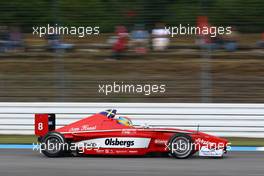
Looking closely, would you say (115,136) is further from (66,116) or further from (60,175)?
(66,116)

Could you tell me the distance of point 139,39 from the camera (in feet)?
42.0

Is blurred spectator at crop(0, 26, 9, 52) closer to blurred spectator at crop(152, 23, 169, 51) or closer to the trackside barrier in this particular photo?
the trackside barrier

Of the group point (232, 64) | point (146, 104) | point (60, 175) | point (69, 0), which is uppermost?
point (69, 0)

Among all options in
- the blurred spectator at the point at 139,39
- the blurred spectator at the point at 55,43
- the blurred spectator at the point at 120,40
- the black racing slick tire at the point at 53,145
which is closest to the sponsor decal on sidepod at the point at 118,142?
the black racing slick tire at the point at 53,145

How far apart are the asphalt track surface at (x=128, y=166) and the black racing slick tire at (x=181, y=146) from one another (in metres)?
0.11

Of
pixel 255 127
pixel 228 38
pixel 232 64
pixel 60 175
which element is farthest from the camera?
pixel 232 64

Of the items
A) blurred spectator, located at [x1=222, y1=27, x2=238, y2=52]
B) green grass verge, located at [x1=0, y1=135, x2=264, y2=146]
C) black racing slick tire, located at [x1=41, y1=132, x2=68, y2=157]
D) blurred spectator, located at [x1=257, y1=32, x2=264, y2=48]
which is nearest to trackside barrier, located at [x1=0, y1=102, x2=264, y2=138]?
green grass verge, located at [x1=0, y1=135, x2=264, y2=146]

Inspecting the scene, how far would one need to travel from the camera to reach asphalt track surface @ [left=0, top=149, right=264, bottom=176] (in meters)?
7.65

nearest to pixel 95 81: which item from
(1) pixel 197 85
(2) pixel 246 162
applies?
(1) pixel 197 85

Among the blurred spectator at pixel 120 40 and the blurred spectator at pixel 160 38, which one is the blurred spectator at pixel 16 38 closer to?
the blurred spectator at pixel 120 40

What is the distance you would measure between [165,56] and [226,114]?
6.49 feet

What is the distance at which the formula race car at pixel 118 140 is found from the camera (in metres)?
8.80

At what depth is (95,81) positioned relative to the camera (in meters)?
13.5

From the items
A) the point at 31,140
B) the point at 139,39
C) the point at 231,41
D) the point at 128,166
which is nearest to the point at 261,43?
the point at 231,41
